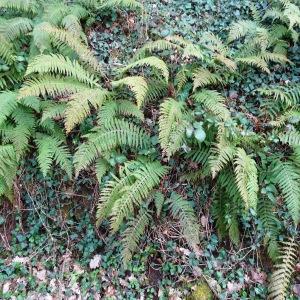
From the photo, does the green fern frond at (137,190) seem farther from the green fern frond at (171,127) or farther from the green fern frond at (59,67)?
the green fern frond at (59,67)

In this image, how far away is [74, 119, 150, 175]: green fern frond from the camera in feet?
12.6

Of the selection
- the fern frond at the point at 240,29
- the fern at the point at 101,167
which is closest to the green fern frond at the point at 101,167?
the fern at the point at 101,167

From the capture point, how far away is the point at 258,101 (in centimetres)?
443

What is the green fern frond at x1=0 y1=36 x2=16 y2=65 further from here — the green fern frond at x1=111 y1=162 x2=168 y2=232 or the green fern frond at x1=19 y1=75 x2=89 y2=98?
the green fern frond at x1=111 y1=162 x2=168 y2=232

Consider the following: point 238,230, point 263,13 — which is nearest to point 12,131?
point 238,230

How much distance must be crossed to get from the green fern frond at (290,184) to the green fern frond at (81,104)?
2.13 meters

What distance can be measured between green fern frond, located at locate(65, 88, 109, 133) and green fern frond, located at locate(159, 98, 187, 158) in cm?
75

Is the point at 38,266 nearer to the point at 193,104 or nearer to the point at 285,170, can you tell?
the point at 193,104

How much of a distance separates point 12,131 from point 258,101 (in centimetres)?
303

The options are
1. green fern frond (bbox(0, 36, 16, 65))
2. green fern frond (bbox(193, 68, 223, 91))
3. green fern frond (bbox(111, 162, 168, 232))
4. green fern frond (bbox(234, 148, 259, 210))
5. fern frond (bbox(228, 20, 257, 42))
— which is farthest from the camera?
fern frond (bbox(228, 20, 257, 42))

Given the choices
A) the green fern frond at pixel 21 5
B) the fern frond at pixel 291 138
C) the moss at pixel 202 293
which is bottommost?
the moss at pixel 202 293

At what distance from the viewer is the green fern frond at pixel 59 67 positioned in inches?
157

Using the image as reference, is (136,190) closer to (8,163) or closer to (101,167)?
(101,167)

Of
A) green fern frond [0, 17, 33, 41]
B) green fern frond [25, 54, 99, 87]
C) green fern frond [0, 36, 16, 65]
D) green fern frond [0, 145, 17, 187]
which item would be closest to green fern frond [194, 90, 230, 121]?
green fern frond [25, 54, 99, 87]
